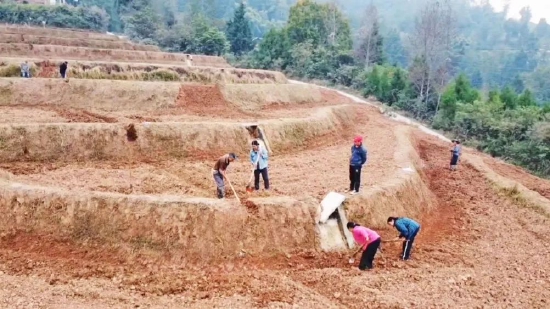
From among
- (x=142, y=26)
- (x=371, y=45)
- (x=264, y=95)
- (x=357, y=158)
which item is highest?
(x=371, y=45)

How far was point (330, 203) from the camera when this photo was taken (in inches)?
589

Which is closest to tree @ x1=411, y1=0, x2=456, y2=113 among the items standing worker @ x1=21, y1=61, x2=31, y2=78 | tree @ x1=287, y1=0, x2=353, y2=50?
tree @ x1=287, y1=0, x2=353, y2=50

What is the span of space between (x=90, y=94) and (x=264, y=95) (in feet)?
38.2

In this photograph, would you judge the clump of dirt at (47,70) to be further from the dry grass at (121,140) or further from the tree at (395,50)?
the tree at (395,50)

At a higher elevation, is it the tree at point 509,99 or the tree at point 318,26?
the tree at point 318,26

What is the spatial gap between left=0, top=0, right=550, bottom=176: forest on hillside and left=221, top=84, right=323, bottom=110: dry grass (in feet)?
41.2

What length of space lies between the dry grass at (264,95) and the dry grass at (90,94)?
399 cm

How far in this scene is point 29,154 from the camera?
1870cm

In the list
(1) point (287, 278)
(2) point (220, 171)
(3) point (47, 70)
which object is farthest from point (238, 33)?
(1) point (287, 278)

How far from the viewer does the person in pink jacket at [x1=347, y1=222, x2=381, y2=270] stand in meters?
13.0

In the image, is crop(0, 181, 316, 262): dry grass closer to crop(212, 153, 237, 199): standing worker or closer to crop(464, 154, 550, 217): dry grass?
crop(212, 153, 237, 199): standing worker

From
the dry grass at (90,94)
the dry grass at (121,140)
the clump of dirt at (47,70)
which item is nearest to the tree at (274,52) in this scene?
the dry grass at (90,94)

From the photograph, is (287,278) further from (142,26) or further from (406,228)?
(142,26)

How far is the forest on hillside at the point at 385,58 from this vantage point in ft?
122
